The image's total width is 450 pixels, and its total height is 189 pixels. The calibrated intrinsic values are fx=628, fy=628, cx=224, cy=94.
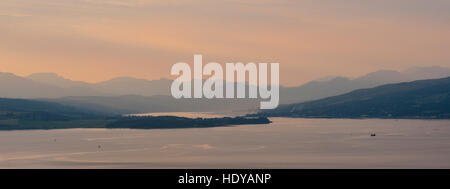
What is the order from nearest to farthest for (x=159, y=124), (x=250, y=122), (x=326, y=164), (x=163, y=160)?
(x=326, y=164) < (x=163, y=160) < (x=159, y=124) < (x=250, y=122)

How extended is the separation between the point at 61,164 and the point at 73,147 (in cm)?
2569

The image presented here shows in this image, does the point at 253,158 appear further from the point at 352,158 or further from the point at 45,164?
the point at 45,164

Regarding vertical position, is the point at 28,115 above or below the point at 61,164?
above
